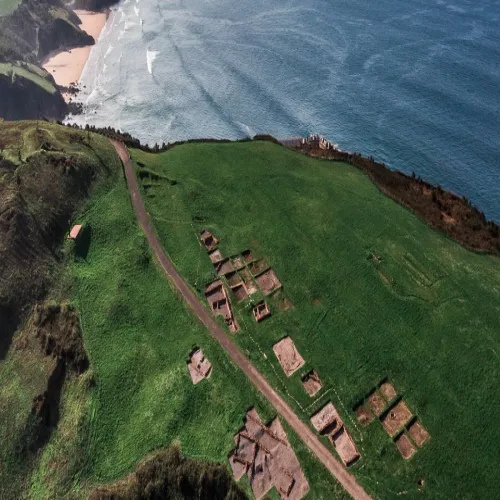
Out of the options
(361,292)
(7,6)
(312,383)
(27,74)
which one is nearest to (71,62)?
(27,74)

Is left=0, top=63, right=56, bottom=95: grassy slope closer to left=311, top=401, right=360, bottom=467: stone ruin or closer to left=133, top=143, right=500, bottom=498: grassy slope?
left=133, top=143, right=500, bottom=498: grassy slope

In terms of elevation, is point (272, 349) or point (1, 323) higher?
point (272, 349)

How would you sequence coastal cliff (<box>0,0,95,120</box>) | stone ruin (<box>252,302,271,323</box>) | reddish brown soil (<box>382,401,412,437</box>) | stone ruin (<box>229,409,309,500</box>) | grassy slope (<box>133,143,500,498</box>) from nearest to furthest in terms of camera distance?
1. stone ruin (<box>229,409,309,500</box>)
2. grassy slope (<box>133,143,500,498</box>)
3. reddish brown soil (<box>382,401,412,437</box>)
4. stone ruin (<box>252,302,271,323</box>)
5. coastal cliff (<box>0,0,95,120</box>)

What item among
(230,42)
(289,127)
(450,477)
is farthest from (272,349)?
(230,42)

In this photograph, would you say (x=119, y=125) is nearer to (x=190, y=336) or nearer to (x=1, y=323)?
(x=1, y=323)

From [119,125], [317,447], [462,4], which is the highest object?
[462,4]

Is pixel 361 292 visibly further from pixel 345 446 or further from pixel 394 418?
pixel 345 446

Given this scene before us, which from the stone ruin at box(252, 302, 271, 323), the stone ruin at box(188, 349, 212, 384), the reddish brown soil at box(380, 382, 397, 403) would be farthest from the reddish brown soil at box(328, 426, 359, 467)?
the stone ruin at box(252, 302, 271, 323)
